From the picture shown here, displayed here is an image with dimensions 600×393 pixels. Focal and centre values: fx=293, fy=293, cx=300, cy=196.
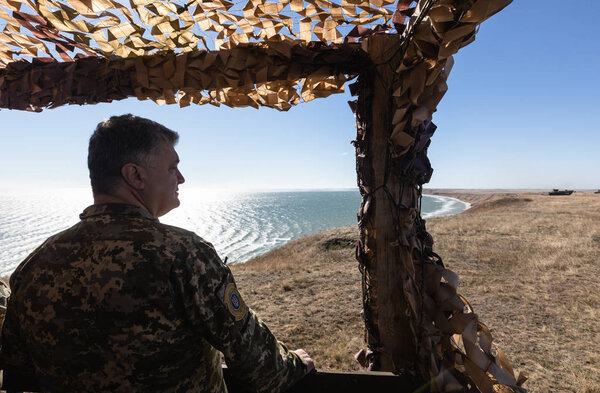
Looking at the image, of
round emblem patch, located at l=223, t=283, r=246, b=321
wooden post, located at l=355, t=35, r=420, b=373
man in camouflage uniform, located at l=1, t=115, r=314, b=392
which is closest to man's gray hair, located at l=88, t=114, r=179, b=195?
man in camouflage uniform, located at l=1, t=115, r=314, b=392

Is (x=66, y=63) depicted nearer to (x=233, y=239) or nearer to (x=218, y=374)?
(x=218, y=374)

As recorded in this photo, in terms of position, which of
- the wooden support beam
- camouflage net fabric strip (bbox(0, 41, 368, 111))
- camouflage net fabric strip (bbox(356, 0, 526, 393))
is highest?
camouflage net fabric strip (bbox(0, 41, 368, 111))

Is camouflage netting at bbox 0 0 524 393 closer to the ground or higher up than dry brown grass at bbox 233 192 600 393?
higher up

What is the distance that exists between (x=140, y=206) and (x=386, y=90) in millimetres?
1564

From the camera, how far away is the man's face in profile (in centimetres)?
146

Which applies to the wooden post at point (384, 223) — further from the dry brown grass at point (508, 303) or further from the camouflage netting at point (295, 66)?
the dry brown grass at point (508, 303)

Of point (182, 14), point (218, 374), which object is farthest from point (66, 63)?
point (218, 374)

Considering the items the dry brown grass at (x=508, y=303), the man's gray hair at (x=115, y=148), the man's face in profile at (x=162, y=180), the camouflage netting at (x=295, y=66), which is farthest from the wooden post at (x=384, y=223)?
the dry brown grass at (x=508, y=303)

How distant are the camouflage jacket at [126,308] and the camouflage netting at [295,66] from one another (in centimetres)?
111

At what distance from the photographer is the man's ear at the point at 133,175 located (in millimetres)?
1399

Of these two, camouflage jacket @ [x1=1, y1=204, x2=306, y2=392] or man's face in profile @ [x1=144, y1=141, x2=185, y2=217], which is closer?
camouflage jacket @ [x1=1, y1=204, x2=306, y2=392]

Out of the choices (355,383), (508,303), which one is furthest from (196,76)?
(508,303)

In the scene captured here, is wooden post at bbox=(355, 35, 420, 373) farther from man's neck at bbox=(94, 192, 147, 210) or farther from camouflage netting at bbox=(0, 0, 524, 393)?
man's neck at bbox=(94, 192, 147, 210)

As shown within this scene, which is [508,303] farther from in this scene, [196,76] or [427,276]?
[196,76]
